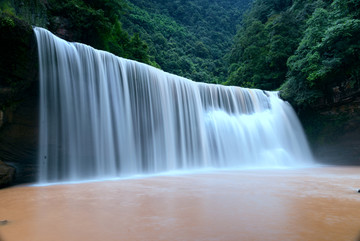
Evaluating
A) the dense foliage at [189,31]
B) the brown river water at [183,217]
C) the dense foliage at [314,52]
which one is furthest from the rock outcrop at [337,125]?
the dense foliage at [189,31]

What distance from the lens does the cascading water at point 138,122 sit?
6.60 m

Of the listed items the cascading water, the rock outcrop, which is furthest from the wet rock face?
the rock outcrop

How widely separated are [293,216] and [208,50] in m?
42.1

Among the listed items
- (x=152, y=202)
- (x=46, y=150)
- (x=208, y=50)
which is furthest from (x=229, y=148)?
(x=208, y=50)

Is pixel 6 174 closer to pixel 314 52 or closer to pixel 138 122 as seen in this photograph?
pixel 138 122

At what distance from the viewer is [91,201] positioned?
3.49 meters

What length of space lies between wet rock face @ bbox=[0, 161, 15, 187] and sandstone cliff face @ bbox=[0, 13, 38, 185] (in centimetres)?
29

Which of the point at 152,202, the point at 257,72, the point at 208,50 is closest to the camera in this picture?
the point at 152,202

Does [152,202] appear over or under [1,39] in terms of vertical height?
under

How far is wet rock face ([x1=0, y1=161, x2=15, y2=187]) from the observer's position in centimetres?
522

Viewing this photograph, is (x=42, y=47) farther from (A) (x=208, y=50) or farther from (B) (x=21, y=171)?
(A) (x=208, y=50)

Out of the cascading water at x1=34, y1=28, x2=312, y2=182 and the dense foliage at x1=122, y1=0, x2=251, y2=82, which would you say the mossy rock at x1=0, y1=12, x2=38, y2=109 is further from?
the dense foliage at x1=122, y1=0, x2=251, y2=82

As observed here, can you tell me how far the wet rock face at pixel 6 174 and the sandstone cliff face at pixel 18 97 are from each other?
289mm

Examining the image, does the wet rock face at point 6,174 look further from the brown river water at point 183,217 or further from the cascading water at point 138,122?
the brown river water at point 183,217
